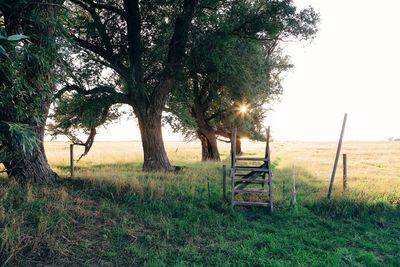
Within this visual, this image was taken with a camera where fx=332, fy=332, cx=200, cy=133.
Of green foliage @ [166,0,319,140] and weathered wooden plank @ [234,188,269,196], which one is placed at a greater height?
green foliage @ [166,0,319,140]

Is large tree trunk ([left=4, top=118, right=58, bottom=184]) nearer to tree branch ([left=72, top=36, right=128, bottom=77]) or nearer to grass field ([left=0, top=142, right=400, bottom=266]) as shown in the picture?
grass field ([left=0, top=142, right=400, bottom=266])

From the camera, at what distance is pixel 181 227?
905cm

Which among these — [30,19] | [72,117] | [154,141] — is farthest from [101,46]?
[30,19]

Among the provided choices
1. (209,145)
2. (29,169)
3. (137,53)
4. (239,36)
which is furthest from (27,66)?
(209,145)

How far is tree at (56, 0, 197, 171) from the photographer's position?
16.5 metres

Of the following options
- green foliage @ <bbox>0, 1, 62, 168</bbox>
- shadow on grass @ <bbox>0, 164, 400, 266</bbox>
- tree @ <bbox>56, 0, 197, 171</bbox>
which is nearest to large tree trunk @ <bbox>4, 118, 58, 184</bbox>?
shadow on grass @ <bbox>0, 164, 400, 266</bbox>

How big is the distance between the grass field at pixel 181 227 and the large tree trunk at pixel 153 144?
189 inches

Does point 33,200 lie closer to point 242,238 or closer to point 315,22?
point 242,238

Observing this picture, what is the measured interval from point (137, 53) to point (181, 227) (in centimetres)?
1075

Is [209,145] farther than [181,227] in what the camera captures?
Yes

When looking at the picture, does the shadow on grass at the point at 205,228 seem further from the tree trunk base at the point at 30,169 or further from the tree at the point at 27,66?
the tree at the point at 27,66

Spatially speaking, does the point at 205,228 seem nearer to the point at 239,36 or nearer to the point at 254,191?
the point at 254,191

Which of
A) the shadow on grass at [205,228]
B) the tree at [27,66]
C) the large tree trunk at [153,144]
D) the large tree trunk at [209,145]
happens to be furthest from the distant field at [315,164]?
the tree at [27,66]

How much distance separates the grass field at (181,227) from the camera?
7035 millimetres
